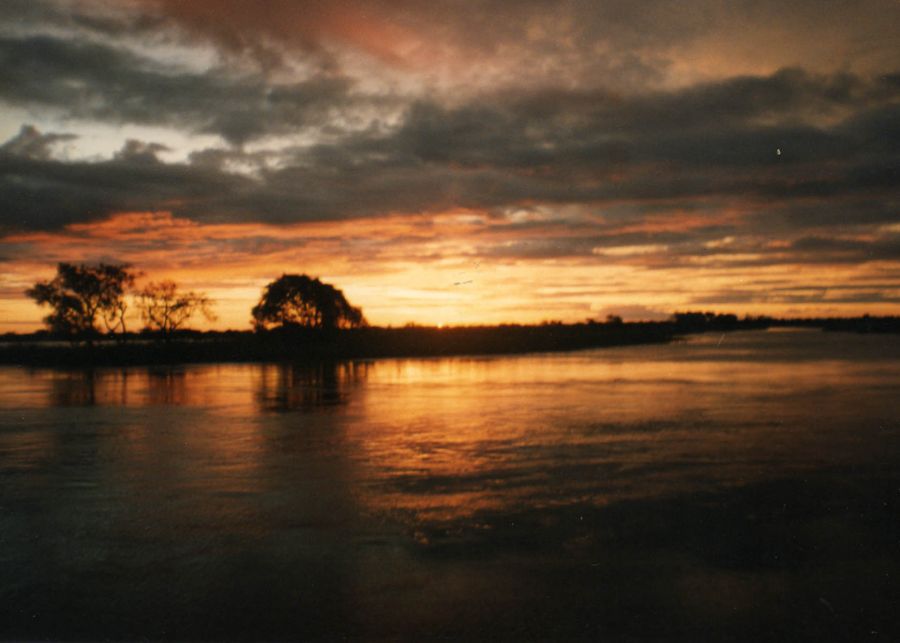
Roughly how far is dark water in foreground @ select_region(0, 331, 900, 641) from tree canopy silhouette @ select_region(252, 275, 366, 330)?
198 ft

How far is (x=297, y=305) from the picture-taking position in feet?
257

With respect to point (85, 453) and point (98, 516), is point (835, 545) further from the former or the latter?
point (85, 453)

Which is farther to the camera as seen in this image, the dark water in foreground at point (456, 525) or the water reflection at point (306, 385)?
the water reflection at point (306, 385)

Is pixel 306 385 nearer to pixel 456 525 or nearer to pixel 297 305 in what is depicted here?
pixel 456 525

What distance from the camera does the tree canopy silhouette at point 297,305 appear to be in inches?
3054

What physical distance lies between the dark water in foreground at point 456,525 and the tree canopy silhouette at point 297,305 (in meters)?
60.4

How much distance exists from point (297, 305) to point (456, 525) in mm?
72093

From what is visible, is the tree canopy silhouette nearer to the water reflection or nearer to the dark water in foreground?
the water reflection

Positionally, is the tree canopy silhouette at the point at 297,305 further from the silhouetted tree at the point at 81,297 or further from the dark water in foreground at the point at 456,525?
the dark water in foreground at the point at 456,525

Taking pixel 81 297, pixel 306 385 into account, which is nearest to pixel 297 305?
pixel 81 297

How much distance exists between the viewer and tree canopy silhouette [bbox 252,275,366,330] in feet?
254

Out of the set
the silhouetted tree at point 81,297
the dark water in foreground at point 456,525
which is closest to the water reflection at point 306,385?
the dark water in foreground at point 456,525

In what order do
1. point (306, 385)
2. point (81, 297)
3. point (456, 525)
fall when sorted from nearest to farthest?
Result: point (456, 525), point (306, 385), point (81, 297)

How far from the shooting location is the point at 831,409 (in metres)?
17.9
